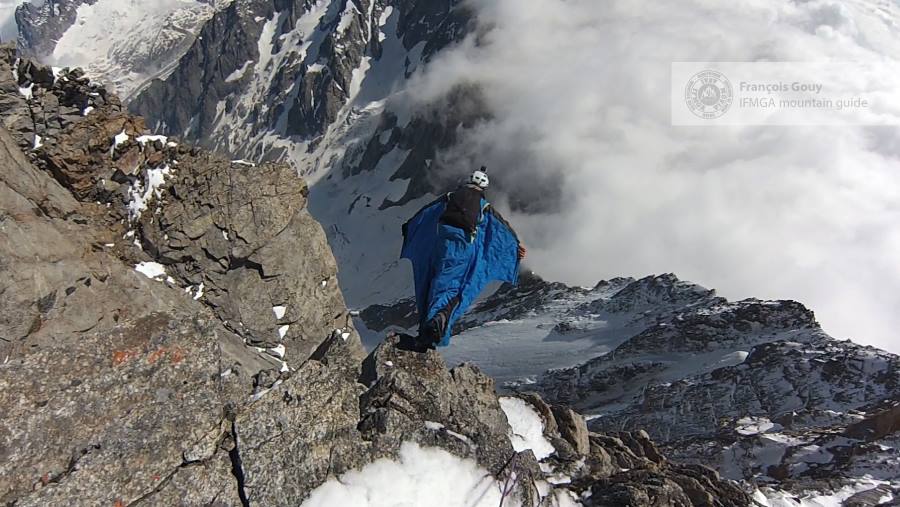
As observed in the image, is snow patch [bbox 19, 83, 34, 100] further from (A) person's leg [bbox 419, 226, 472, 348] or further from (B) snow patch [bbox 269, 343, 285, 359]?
(A) person's leg [bbox 419, 226, 472, 348]

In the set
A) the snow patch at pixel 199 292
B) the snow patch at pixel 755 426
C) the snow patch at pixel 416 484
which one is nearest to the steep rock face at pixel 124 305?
the snow patch at pixel 199 292

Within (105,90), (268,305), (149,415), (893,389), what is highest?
(105,90)

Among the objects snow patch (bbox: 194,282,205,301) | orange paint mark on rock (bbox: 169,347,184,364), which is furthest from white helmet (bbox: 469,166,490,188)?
snow patch (bbox: 194,282,205,301)

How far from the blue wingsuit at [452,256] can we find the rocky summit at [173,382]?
1140mm

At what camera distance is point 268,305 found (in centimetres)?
2972

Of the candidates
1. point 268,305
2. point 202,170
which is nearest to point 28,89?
point 202,170

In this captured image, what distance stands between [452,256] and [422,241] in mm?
834

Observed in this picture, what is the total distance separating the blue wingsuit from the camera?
1187 cm

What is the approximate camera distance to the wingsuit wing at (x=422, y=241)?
480 inches

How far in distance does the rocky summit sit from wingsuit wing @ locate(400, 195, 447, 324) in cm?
130

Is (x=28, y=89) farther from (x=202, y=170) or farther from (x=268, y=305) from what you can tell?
(x=268, y=305)

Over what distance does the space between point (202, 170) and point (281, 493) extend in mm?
23111

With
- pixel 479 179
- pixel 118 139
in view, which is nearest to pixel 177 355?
pixel 479 179

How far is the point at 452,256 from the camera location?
470 inches
